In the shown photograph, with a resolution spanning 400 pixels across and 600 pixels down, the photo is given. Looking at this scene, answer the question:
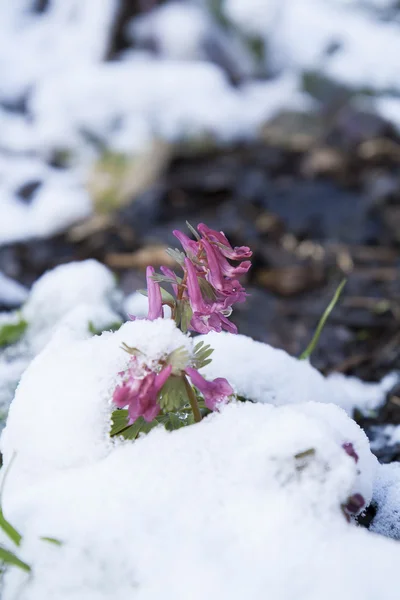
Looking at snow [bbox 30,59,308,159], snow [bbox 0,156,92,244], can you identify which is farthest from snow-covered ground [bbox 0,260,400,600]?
snow [bbox 30,59,308,159]

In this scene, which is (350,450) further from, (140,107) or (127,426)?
(140,107)

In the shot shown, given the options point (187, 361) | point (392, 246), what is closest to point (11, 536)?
point (187, 361)

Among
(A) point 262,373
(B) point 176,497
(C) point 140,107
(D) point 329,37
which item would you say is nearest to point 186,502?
(B) point 176,497

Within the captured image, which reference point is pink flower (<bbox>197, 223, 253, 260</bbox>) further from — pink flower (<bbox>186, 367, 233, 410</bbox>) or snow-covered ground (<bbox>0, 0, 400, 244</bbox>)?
snow-covered ground (<bbox>0, 0, 400, 244</bbox>)

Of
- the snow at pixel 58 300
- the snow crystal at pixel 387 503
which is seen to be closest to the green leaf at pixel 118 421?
the snow crystal at pixel 387 503

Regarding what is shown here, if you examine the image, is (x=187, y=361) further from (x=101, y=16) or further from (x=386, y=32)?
(x=101, y=16)

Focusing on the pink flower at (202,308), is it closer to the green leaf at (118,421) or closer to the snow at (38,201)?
the green leaf at (118,421)

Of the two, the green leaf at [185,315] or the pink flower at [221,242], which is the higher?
the pink flower at [221,242]
